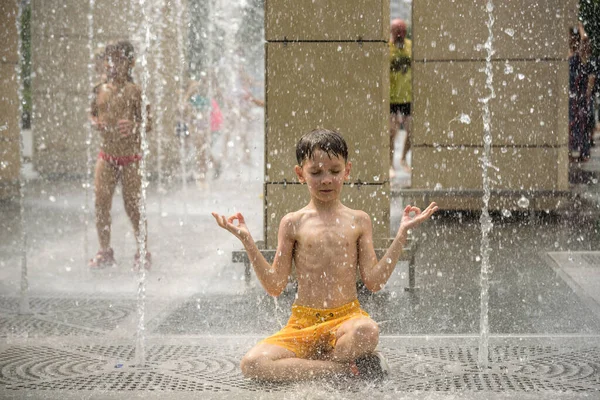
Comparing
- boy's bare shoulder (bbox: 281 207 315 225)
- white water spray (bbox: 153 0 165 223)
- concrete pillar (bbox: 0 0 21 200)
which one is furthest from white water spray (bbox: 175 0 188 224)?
boy's bare shoulder (bbox: 281 207 315 225)

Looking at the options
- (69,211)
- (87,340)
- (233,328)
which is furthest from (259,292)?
(69,211)

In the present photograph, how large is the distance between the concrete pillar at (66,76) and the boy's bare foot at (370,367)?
1095 centimetres

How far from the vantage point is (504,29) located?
9602 mm

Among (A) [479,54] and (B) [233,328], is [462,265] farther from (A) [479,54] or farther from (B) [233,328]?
(A) [479,54]

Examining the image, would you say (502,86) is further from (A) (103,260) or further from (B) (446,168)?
(A) (103,260)

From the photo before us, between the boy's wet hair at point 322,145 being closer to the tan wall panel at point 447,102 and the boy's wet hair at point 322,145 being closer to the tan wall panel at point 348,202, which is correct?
the tan wall panel at point 348,202

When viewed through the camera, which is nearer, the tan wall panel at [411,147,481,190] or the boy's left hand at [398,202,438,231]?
the boy's left hand at [398,202,438,231]

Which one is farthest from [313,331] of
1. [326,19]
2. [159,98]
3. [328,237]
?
[159,98]

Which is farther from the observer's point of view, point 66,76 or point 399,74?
point 66,76

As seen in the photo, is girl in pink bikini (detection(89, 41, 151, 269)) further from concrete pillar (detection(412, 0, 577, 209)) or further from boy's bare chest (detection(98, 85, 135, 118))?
concrete pillar (detection(412, 0, 577, 209))

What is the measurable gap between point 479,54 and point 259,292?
14.7 feet

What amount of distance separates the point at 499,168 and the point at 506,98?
70 cm

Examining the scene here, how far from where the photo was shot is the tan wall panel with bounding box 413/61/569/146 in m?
9.64

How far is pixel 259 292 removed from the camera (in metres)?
6.23
